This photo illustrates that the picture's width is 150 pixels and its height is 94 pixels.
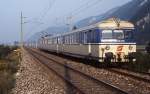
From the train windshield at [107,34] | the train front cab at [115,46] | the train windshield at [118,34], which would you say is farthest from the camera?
the train windshield at [118,34]

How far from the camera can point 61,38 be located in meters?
46.3

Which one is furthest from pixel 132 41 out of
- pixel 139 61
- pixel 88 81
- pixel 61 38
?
pixel 61 38

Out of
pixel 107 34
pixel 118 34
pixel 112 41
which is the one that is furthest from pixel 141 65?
pixel 107 34

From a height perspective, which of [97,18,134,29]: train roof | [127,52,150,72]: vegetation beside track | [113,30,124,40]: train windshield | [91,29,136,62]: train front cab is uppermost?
[97,18,134,29]: train roof

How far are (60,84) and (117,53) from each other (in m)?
8.26

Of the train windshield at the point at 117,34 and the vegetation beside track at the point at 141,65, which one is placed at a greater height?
the train windshield at the point at 117,34

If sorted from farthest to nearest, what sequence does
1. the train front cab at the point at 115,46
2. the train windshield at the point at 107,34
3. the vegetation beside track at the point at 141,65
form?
the vegetation beside track at the point at 141,65 < the train windshield at the point at 107,34 < the train front cab at the point at 115,46

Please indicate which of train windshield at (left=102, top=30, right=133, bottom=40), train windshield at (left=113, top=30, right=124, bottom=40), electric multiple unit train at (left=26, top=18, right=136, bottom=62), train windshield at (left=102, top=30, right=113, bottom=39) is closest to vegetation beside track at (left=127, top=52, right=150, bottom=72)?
electric multiple unit train at (left=26, top=18, right=136, bottom=62)

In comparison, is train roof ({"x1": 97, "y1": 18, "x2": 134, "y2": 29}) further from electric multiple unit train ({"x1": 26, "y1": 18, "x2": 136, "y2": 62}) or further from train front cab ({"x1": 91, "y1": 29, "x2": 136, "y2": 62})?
train front cab ({"x1": 91, "y1": 29, "x2": 136, "y2": 62})

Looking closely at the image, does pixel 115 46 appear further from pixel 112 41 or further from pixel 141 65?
pixel 141 65

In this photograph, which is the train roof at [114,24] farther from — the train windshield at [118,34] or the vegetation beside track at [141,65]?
the vegetation beside track at [141,65]

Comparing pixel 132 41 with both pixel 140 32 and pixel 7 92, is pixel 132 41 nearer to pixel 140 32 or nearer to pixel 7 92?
pixel 7 92

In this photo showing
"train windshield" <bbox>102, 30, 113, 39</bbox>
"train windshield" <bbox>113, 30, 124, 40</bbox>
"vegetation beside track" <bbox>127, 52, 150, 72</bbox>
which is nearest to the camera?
"train windshield" <bbox>102, 30, 113, 39</bbox>

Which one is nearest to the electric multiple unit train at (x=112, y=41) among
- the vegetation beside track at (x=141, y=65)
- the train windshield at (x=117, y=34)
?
the train windshield at (x=117, y=34)
